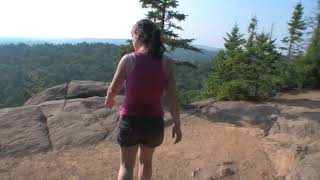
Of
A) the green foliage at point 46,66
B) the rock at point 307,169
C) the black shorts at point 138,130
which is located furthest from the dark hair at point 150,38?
the green foliage at point 46,66

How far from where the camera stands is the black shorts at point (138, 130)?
4117 mm

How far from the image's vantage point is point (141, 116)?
412cm

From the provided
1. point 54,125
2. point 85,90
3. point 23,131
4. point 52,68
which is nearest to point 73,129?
point 54,125

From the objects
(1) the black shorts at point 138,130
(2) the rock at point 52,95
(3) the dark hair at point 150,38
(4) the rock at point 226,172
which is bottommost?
(2) the rock at point 52,95

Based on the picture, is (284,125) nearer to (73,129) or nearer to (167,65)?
(73,129)

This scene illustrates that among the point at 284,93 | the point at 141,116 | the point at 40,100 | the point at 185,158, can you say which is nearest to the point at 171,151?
the point at 185,158

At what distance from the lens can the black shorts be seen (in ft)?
13.5

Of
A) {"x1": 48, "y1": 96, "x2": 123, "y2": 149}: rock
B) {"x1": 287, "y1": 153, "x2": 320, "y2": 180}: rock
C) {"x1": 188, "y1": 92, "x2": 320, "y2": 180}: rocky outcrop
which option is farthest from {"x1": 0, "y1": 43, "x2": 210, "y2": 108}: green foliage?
{"x1": 287, "y1": 153, "x2": 320, "y2": 180}: rock

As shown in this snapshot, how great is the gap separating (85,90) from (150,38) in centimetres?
943

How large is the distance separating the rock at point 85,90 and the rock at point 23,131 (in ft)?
7.41

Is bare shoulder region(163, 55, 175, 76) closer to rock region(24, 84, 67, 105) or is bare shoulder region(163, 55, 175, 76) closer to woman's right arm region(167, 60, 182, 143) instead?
woman's right arm region(167, 60, 182, 143)

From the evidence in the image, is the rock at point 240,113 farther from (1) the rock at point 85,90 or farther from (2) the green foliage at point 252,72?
(1) the rock at point 85,90

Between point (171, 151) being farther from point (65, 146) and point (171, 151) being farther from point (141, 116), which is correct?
point (141, 116)

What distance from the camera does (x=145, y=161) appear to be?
4527 millimetres
